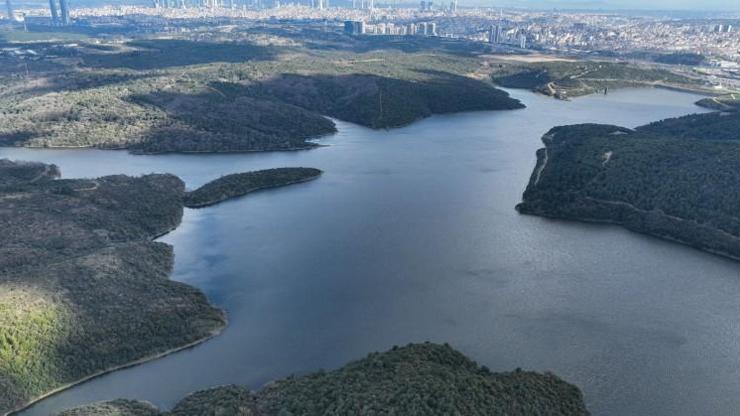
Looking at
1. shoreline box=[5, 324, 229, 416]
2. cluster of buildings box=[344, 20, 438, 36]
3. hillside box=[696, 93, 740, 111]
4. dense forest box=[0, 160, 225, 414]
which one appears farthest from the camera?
cluster of buildings box=[344, 20, 438, 36]

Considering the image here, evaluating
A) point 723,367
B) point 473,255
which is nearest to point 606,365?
point 723,367

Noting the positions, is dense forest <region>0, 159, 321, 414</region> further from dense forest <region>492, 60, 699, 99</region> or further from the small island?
dense forest <region>492, 60, 699, 99</region>

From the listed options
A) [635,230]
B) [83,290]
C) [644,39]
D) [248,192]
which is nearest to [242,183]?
[248,192]

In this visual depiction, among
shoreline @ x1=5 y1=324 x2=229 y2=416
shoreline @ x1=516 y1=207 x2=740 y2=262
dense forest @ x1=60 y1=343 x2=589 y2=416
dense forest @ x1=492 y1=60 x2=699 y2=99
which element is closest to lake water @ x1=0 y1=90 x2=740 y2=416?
shoreline @ x1=5 y1=324 x2=229 y2=416

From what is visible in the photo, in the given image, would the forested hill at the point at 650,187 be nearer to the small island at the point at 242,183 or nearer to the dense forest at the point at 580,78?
the small island at the point at 242,183

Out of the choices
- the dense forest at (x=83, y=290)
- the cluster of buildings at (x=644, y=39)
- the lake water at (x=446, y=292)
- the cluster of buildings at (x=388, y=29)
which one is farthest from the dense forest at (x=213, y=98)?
the cluster of buildings at (x=388, y=29)

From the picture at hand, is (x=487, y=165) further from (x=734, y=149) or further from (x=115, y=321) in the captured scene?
(x=115, y=321)
